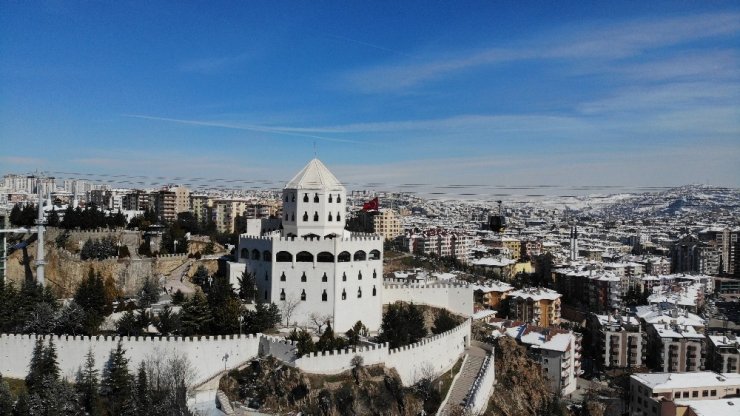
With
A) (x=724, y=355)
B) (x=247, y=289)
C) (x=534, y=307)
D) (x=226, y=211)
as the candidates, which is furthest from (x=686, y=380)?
(x=226, y=211)

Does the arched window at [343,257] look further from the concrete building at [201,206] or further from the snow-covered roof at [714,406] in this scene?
the concrete building at [201,206]

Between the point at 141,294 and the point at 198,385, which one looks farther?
the point at 141,294

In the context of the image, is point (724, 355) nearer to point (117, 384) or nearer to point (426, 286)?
point (426, 286)

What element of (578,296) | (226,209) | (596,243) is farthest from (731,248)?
(226,209)

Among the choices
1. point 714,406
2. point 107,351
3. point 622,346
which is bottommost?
point 714,406

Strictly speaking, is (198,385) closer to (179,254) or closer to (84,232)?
(179,254)

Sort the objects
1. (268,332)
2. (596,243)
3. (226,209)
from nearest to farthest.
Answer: (268,332) → (226,209) → (596,243)
